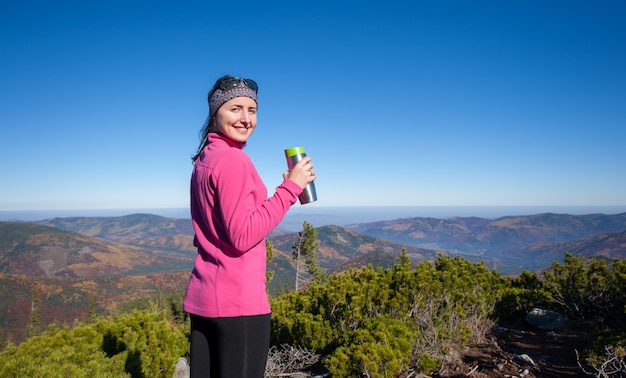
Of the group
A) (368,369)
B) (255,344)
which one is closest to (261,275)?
(255,344)

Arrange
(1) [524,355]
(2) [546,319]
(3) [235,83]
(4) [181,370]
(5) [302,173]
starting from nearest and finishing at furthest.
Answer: (5) [302,173] < (3) [235,83] < (4) [181,370] < (1) [524,355] < (2) [546,319]

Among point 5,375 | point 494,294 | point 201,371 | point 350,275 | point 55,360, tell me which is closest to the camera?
point 201,371

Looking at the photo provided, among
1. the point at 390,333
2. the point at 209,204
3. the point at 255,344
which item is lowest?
the point at 390,333

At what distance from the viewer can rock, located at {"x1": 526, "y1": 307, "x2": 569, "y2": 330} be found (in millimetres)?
6801

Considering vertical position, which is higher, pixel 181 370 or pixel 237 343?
pixel 237 343

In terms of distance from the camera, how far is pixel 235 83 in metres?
1.71

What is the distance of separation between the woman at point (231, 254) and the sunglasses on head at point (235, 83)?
0.17 meters

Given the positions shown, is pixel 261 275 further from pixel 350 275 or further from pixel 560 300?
pixel 560 300

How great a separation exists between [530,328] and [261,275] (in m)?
7.79

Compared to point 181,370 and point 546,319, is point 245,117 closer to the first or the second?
point 181,370

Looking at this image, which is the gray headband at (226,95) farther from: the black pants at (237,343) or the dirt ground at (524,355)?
the dirt ground at (524,355)

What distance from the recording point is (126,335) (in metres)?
3.80

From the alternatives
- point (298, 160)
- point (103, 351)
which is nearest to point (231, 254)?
point (298, 160)

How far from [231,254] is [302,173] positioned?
19.6 inches
